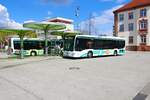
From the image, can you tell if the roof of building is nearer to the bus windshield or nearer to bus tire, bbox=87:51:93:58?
bus tire, bbox=87:51:93:58

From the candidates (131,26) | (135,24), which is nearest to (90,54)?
(135,24)

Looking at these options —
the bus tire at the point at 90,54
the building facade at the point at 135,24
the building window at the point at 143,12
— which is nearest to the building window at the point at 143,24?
the building facade at the point at 135,24

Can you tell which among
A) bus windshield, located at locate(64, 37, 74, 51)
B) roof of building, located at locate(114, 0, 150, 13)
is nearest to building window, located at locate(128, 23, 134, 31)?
roof of building, located at locate(114, 0, 150, 13)

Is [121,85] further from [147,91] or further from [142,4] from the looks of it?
[142,4]

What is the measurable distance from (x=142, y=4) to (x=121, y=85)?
4456 centimetres

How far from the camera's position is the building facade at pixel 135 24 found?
49719mm

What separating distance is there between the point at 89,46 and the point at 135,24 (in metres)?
29.0

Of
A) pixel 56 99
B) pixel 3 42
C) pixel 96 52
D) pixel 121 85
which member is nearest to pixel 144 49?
pixel 96 52

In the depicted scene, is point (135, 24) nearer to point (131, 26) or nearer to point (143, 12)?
point (131, 26)

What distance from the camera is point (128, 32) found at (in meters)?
53.8

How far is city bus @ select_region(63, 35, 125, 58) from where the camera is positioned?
2472cm

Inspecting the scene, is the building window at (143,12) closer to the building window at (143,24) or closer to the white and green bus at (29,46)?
the building window at (143,24)

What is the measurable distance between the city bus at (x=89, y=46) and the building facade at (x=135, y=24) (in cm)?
2131

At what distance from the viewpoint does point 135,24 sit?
51906 mm
